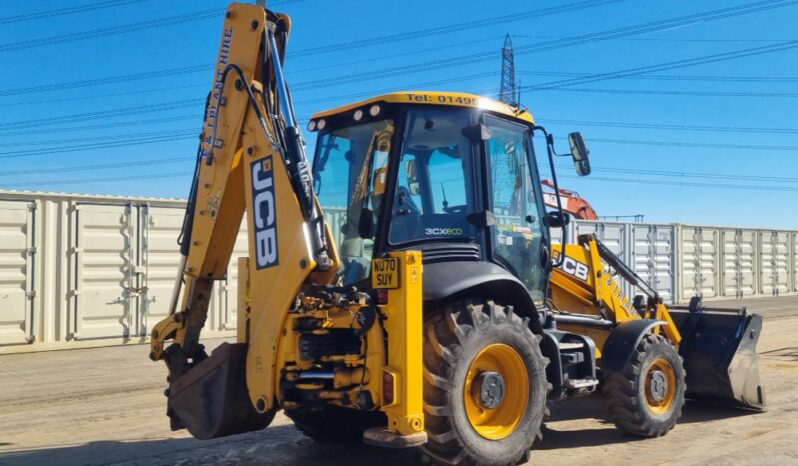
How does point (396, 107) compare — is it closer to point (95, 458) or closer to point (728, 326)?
point (95, 458)

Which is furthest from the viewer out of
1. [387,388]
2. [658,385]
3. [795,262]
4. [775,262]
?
[795,262]

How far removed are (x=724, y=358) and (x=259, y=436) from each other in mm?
4267

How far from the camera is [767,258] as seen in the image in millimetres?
25469

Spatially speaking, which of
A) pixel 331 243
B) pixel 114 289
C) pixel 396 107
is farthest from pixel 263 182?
pixel 114 289

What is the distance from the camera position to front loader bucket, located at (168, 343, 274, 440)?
15.6ft

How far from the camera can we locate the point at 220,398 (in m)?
4.75

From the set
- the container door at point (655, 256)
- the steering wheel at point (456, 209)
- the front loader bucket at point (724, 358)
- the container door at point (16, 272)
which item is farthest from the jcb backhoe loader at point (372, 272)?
the container door at point (655, 256)

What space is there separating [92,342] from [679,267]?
52.6 ft

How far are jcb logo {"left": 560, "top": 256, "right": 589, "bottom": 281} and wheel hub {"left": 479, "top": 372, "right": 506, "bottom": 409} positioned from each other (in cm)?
210

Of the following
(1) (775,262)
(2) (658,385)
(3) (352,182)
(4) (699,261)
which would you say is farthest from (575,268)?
(1) (775,262)

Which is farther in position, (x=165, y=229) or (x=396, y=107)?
(x=165, y=229)

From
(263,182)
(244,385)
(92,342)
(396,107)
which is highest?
(396,107)

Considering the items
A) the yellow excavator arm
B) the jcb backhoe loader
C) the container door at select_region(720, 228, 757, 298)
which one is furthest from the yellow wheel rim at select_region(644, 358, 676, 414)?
the container door at select_region(720, 228, 757, 298)

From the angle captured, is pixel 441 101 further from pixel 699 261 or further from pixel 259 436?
pixel 699 261
